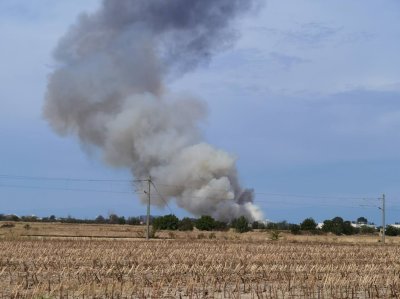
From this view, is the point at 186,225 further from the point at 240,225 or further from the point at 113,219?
the point at 113,219

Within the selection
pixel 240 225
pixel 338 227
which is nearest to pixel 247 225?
pixel 240 225

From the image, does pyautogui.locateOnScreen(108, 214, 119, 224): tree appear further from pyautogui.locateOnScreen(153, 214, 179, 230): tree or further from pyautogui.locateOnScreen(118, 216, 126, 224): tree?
pyautogui.locateOnScreen(153, 214, 179, 230): tree

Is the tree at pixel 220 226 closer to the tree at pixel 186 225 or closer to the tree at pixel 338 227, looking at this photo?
the tree at pixel 186 225

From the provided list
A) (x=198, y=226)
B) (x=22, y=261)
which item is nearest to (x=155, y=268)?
(x=22, y=261)

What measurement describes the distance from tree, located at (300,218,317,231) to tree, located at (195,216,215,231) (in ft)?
71.0

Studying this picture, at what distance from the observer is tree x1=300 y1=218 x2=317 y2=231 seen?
13382cm

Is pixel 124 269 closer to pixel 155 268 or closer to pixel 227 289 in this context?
pixel 155 268

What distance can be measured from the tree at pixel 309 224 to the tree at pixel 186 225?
24132 mm

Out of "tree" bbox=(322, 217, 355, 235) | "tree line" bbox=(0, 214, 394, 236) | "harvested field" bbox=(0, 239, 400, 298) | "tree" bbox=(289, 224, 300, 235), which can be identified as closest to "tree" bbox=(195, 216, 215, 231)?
"tree line" bbox=(0, 214, 394, 236)

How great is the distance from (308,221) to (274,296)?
121 metres

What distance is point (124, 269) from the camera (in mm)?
24906

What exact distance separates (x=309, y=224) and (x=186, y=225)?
28675mm

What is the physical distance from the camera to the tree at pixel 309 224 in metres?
134

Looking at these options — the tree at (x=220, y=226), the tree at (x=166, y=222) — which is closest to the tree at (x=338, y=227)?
the tree at (x=220, y=226)
